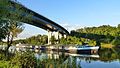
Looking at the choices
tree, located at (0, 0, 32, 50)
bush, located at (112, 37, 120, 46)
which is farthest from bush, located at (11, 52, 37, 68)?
bush, located at (112, 37, 120, 46)

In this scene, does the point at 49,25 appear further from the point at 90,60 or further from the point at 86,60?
the point at 90,60

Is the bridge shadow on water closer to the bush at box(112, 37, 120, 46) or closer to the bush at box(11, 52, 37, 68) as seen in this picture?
the bush at box(112, 37, 120, 46)

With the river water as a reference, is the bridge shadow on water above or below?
above

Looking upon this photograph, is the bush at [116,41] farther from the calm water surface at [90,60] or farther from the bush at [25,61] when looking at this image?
the bush at [25,61]

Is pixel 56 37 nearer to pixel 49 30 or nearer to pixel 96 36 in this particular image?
pixel 49 30

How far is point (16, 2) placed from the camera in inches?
1513

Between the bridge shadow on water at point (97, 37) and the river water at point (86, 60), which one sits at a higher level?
the bridge shadow on water at point (97, 37)

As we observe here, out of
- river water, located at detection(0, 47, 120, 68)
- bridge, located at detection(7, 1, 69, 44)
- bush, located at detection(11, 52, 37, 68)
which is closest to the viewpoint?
bush, located at detection(11, 52, 37, 68)

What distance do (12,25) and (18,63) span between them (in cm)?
1908

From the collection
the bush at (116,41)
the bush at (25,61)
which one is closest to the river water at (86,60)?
the bush at (25,61)

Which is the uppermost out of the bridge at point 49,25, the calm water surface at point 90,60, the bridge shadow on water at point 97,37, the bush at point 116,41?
the bridge at point 49,25

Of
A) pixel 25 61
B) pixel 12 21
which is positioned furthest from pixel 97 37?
pixel 25 61

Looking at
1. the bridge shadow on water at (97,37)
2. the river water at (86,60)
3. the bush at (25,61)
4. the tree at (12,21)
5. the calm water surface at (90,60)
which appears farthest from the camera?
the bridge shadow on water at (97,37)

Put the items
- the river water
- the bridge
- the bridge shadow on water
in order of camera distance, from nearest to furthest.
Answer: the river water → the bridge → the bridge shadow on water
